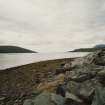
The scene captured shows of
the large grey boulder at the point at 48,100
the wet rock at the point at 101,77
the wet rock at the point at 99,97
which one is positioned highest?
the wet rock at the point at 101,77

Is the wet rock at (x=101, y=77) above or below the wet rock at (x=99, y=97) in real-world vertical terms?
above

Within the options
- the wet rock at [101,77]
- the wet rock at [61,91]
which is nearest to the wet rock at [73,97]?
the wet rock at [61,91]

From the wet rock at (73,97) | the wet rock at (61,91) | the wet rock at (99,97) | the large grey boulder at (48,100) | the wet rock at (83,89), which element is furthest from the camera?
the wet rock at (61,91)

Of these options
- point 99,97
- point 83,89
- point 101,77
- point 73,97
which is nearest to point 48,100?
point 73,97

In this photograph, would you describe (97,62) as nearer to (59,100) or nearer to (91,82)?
(91,82)

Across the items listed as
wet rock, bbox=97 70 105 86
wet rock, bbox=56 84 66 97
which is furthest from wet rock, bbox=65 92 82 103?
wet rock, bbox=97 70 105 86

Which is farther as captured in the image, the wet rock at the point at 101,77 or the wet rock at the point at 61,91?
the wet rock at the point at 101,77

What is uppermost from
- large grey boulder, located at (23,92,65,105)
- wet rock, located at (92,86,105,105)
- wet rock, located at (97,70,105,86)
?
wet rock, located at (97,70,105,86)

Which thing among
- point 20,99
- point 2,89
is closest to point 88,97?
point 20,99

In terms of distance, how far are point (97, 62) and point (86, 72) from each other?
3.90 m

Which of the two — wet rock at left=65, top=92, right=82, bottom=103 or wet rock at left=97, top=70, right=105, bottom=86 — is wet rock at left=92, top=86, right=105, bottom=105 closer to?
wet rock at left=65, top=92, right=82, bottom=103

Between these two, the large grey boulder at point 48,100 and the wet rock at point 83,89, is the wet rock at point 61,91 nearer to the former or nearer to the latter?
the wet rock at point 83,89

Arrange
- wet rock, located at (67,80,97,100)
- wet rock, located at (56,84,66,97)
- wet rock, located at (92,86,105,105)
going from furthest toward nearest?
wet rock, located at (56,84,66,97), wet rock, located at (67,80,97,100), wet rock, located at (92,86,105,105)

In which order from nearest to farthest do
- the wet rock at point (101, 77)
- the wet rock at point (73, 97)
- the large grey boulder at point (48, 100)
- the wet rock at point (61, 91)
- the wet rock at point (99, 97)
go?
the wet rock at point (99, 97)
the large grey boulder at point (48, 100)
the wet rock at point (73, 97)
the wet rock at point (61, 91)
the wet rock at point (101, 77)
